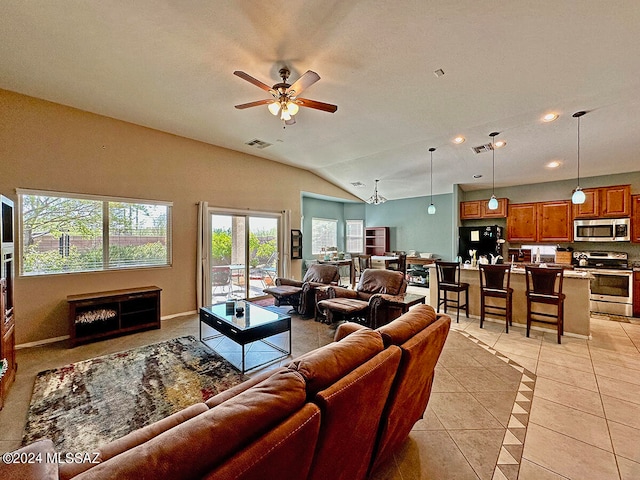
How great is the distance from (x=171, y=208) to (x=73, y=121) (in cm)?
177

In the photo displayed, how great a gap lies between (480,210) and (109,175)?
25.9 feet

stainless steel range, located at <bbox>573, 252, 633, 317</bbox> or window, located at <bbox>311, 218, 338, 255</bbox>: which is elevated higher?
window, located at <bbox>311, 218, 338, 255</bbox>

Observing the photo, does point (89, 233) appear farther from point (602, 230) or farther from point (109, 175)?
point (602, 230)

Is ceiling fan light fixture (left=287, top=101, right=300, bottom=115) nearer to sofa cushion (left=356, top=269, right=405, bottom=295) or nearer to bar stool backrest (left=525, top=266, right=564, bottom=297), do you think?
sofa cushion (left=356, top=269, right=405, bottom=295)

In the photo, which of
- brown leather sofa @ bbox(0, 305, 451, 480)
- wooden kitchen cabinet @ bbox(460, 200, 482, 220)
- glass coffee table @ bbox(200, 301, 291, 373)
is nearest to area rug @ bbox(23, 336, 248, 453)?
glass coffee table @ bbox(200, 301, 291, 373)

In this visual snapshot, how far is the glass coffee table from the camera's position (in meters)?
2.95

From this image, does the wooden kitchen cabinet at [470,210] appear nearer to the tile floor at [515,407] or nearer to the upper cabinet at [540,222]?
the upper cabinet at [540,222]

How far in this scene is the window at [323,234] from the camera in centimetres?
928

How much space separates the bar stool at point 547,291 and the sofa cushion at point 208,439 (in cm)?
422

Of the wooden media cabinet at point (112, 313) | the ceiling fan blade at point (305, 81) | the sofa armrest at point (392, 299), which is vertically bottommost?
the wooden media cabinet at point (112, 313)

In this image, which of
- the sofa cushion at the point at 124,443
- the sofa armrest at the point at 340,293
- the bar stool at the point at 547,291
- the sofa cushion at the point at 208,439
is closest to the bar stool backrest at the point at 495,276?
the bar stool at the point at 547,291

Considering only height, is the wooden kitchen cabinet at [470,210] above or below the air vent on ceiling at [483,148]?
below

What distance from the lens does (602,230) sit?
5391 millimetres

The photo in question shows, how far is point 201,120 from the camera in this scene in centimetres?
436
